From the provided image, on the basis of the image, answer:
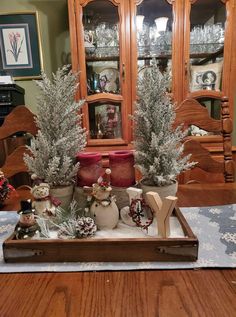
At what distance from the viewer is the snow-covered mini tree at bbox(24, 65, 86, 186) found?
619 millimetres

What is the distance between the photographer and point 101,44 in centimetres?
191

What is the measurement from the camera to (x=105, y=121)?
6.52ft

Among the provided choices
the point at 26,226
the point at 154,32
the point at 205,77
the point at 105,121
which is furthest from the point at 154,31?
the point at 26,226

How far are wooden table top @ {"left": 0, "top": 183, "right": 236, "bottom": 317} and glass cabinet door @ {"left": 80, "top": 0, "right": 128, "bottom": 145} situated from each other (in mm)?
1509

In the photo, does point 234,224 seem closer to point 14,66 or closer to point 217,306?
point 217,306

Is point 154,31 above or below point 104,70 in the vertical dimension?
above

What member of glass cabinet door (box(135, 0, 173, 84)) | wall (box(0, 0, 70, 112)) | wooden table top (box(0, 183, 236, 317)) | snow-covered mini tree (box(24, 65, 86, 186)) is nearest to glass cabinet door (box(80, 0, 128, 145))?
glass cabinet door (box(135, 0, 173, 84))

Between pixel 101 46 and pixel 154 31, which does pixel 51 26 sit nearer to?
pixel 101 46

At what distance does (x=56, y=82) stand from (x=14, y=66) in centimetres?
174

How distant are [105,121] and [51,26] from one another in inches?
35.6

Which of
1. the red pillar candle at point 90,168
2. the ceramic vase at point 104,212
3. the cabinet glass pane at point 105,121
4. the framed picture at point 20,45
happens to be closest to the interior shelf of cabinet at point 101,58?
the cabinet glass pane at point 105,121

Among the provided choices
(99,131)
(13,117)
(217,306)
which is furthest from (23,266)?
(99,131)

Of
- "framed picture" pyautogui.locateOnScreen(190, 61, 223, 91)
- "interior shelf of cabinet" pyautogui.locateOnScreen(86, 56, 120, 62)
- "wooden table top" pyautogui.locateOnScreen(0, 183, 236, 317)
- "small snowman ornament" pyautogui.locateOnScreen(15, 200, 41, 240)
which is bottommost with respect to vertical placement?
"wooden table top" pyautogui.locateOnScreen(0, 183, 236, 317)

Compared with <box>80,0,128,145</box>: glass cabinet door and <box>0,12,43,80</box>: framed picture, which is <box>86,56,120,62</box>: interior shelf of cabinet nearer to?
<box>80,0,128,145</box>: glass cabinet door
